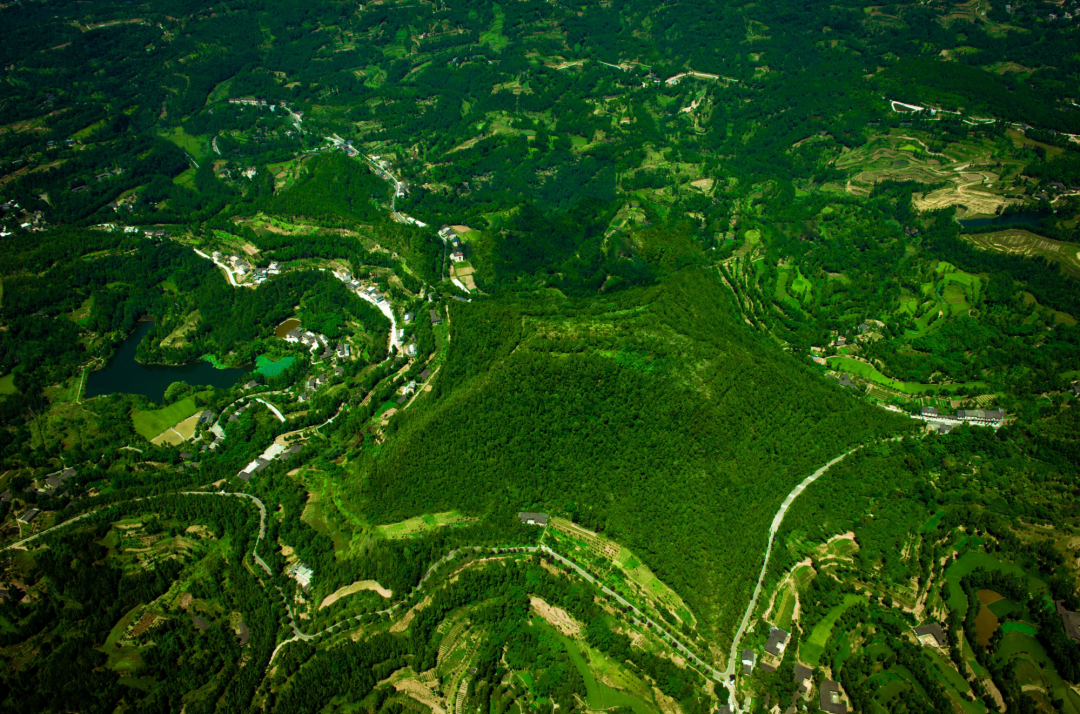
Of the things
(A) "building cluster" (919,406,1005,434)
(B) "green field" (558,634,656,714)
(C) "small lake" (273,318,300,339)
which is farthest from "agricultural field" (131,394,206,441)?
(A) "building cluster" (919,406,1005,434)

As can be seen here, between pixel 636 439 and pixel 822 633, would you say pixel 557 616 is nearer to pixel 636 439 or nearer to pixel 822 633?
pixel 636 439

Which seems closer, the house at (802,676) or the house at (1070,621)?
the house at (802,676)

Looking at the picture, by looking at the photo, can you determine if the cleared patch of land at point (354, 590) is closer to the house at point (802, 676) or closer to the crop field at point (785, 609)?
the crop field at point (785, 609)

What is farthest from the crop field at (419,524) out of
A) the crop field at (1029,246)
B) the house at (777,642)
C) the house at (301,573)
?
the crop field at (1029,246)

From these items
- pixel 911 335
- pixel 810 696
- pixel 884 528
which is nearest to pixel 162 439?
pixel 810 696

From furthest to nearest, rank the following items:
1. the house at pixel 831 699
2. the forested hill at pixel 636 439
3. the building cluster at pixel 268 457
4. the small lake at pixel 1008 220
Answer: the small lake at pixel 1008 220 → the building cluster at pixel 268 457 → the forested hill at pixel 636 439 → the house at pixel 831 699

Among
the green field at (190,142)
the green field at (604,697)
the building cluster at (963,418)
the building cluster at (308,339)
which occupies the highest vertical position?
the green field at (190,142)

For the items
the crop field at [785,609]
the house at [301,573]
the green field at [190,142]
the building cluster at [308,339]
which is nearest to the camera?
→ the crop field at [785,609]
